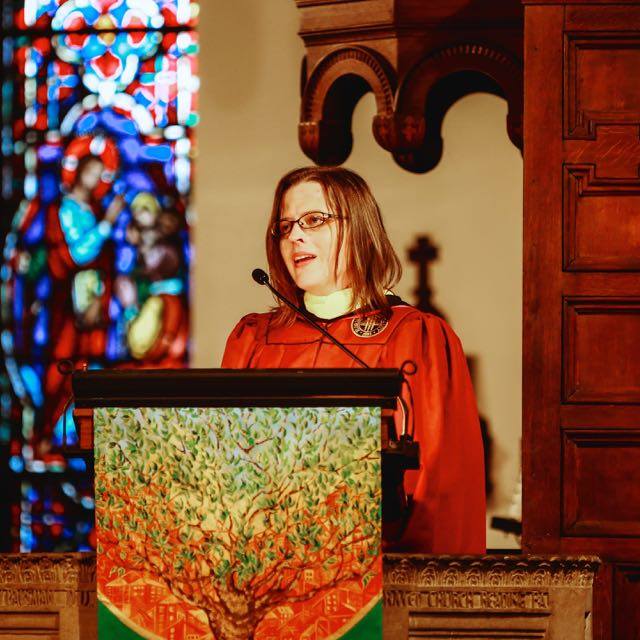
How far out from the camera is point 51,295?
17.6 ft

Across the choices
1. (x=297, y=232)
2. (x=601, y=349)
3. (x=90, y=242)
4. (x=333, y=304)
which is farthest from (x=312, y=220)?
(x=90, y=242)

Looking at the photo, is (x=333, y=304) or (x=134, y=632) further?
(x=333, y=304)

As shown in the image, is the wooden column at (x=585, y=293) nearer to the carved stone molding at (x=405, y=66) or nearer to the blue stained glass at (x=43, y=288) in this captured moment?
the carved stone molding at (x=405, y=66)

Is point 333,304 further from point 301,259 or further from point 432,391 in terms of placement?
point 432,391

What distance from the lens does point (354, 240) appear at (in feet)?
14.3

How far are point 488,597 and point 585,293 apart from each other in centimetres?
133

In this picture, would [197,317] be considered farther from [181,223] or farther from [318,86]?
[318,86]

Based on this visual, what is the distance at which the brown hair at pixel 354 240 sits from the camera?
171 inches

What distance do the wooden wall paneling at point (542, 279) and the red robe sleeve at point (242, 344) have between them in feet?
2.98

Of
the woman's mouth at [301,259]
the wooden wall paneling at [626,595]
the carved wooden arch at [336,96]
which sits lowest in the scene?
the wooden wall paneling at [626,595]

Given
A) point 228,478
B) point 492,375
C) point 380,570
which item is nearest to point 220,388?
point 228,478

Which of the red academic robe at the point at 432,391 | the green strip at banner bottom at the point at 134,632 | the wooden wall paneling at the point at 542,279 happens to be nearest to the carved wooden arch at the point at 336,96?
the wooden wall paneling at the point at 542,279

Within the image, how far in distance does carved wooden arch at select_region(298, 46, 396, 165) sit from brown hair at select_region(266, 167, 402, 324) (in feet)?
1.40

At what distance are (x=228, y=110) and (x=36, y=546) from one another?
6.34 feet
